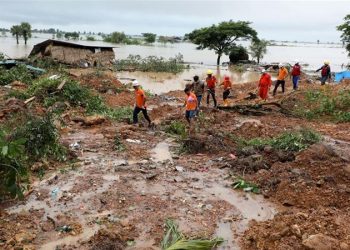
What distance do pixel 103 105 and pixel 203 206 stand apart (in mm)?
8146

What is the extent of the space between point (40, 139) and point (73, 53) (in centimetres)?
2113

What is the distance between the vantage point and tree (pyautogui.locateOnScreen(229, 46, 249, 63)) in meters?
40.1

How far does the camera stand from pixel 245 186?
7.45 meters

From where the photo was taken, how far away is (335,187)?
7.00m

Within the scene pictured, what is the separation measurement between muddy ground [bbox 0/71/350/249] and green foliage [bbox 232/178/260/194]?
0.12m

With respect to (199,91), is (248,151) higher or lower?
lower

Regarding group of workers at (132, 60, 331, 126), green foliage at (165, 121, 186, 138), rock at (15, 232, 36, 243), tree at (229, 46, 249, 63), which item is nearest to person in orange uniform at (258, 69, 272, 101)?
group of workers at (132, 60, 331, 126)

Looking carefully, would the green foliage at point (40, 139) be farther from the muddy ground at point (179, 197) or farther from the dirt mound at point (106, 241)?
the dirt mound at point (106, 241)

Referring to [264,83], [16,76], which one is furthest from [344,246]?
[16,76]

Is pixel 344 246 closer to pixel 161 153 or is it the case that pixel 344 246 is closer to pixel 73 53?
pixel 161 153

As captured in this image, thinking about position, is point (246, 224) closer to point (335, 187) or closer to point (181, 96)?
point (335, 187)

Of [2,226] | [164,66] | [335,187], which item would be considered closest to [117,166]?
[2,226]

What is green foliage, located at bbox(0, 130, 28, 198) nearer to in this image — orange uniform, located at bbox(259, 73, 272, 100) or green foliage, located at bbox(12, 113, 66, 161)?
green foliage, located at bbox(12, 113, 66, 161)

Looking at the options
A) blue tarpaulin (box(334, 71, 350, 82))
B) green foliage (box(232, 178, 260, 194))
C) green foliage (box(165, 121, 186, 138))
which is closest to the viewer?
green foliage (box(232, 178, 260, 194))
